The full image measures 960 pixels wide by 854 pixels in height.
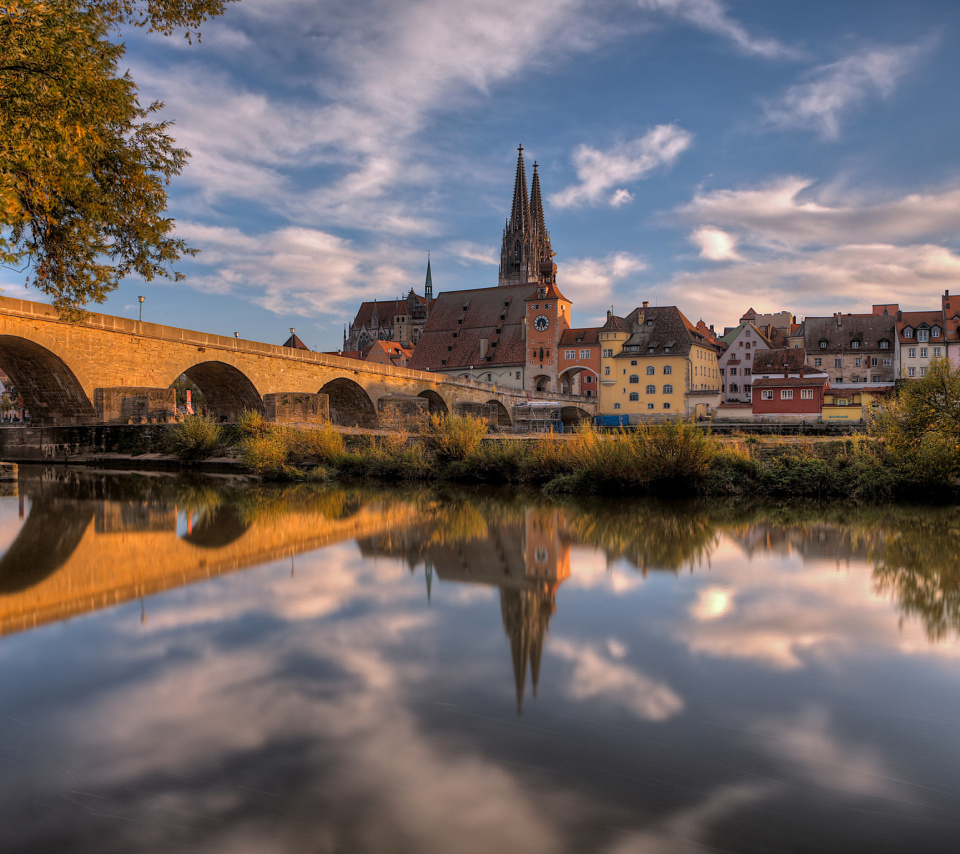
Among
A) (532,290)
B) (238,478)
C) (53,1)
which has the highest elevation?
(532,290)

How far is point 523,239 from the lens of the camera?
11344 cm

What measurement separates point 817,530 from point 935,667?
513 centimetres

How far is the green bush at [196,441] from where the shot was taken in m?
18.1

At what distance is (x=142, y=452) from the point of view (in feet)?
64.2

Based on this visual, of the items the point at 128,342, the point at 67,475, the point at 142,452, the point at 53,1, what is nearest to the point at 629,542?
the point at 53,1

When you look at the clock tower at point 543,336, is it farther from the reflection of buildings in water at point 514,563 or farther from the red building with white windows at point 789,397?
the reflection of buildings in water at point 514,563

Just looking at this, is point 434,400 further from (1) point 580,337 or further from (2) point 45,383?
(1) point 580,337

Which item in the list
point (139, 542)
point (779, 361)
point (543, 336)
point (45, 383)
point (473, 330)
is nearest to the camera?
point (139, 542)

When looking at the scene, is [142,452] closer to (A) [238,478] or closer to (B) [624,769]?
(A) [238,478]

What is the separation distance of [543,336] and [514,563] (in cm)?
7083

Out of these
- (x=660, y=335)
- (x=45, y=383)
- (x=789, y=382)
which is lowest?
(x=45, y=383)

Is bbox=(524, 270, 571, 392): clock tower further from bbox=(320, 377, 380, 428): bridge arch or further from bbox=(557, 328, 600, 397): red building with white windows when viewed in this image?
bbox=(320, 377, 380, 428): bridge arch

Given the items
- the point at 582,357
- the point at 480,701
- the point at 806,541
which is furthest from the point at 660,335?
the point at 480,701

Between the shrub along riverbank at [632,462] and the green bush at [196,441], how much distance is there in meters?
1.93
